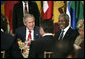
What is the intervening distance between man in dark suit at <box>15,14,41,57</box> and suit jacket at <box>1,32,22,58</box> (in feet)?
5.26

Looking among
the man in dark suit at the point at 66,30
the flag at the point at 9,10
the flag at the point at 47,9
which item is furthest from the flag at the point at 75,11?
the man in dark suit at the point at 66,30

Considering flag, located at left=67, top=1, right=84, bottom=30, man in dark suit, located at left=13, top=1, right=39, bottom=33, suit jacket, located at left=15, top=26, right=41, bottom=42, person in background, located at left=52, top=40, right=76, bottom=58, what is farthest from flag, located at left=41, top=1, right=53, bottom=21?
person in background, located at left=52, top=40, right=76, bottom=58

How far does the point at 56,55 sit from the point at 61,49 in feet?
0.31

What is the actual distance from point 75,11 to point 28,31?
112 inches

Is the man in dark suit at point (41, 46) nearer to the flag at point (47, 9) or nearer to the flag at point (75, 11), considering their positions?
the flag at point (75, 11)

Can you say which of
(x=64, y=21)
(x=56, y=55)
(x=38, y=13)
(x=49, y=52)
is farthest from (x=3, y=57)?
(x=38, y=13)

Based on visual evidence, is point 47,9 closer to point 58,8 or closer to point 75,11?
point 58,8

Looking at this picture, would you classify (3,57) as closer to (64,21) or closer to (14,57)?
(14,57)

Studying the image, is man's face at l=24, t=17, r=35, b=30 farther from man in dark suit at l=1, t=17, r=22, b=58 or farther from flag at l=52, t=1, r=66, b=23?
flag at l=52, t=1, r=66, b=23

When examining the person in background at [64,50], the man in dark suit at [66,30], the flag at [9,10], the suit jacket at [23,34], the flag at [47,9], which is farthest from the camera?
the flag at [9,10]

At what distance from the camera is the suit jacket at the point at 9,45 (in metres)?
3.63

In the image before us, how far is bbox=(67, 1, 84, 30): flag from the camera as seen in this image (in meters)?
8.05

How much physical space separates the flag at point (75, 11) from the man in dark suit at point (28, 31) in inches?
101

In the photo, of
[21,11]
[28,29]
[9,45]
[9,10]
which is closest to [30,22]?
[28,29]
